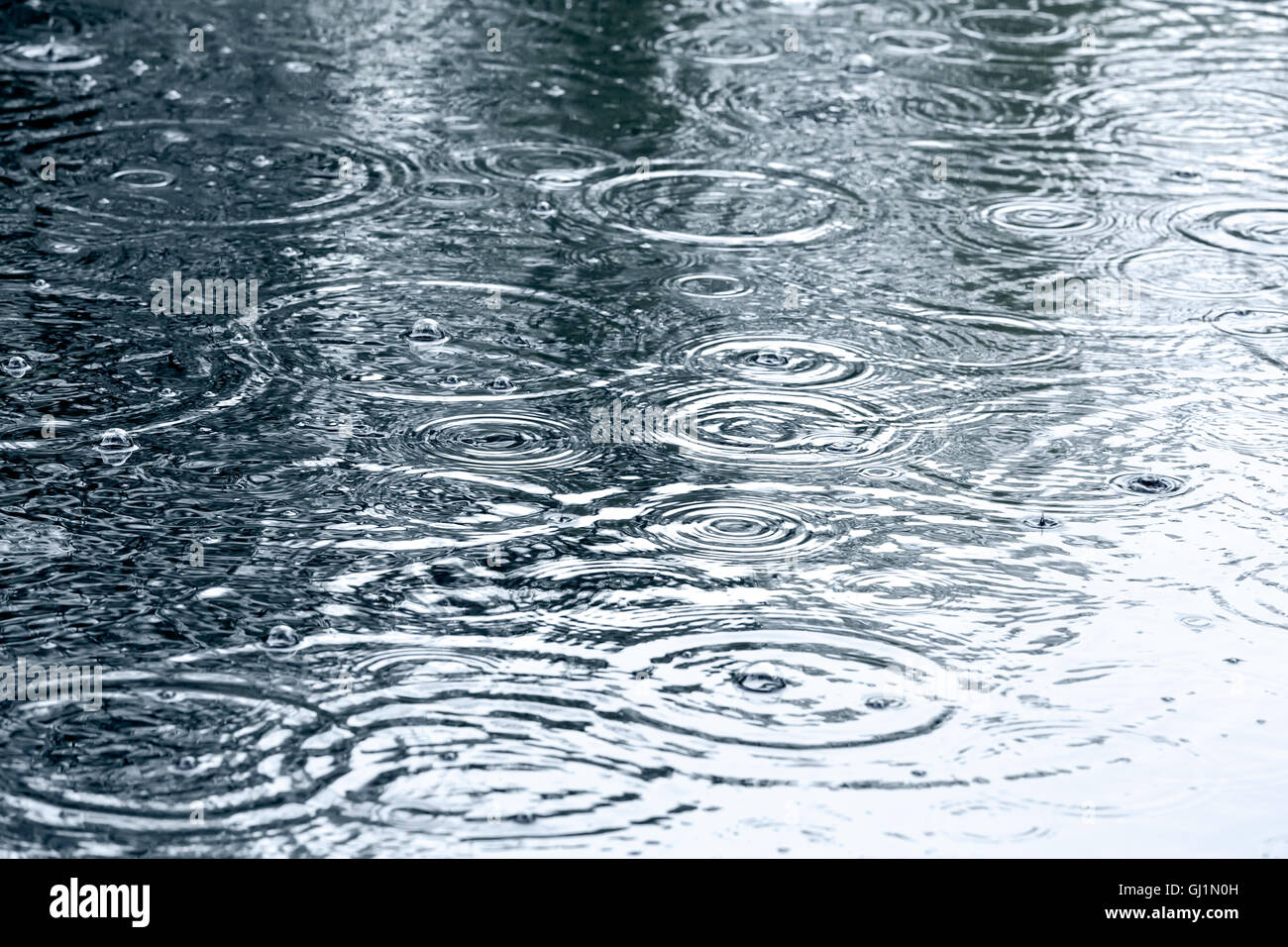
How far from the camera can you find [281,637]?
3.01 meters

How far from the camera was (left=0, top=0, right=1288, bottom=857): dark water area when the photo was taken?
8.76 feet

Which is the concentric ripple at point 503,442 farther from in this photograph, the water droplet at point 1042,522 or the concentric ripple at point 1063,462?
the water droplet at point 1042,522

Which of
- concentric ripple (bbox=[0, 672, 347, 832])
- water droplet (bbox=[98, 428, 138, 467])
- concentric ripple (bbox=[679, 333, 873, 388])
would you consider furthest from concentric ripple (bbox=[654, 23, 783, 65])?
concentric ripple (bbox=[0, 672, 347, 832])

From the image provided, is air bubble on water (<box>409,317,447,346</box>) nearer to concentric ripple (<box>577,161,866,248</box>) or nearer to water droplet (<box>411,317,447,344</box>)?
water droplet (<box>411,317,447,344</box>)

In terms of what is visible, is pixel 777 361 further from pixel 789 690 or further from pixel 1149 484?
pixel 789 690

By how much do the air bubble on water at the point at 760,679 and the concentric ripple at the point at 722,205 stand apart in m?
2.13

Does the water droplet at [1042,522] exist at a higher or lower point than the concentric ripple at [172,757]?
higher

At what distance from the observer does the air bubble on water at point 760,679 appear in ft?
9.53

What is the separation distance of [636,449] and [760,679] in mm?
939

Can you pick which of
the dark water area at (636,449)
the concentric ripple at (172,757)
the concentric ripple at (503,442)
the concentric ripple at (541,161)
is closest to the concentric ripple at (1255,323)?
the dark water area at (636,449)

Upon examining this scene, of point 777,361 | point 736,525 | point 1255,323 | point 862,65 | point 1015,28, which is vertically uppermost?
point 1015,28

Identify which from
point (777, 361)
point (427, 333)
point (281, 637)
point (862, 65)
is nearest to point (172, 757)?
point (281, 637)
